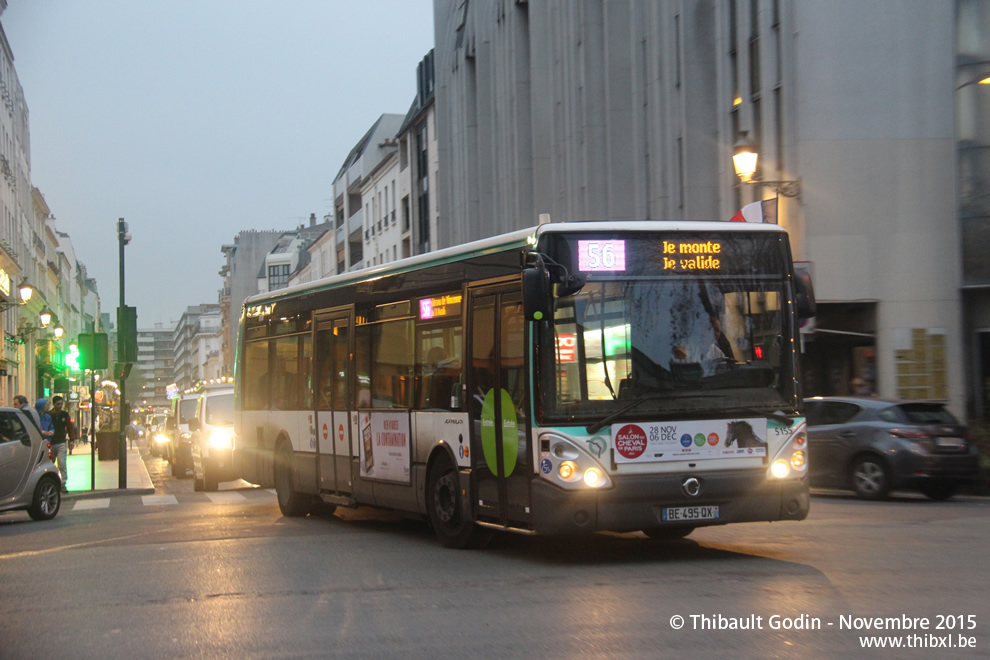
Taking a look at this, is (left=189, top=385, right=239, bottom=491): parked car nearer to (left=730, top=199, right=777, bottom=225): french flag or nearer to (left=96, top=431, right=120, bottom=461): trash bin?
(left=730, top=199, right=777, bottom=225): french flag

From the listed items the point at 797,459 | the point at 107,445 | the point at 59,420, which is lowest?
the point at 107,445

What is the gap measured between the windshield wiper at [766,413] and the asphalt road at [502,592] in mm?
1144

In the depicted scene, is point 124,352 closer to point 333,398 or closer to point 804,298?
point 333,398

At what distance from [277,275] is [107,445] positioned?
8244 cm

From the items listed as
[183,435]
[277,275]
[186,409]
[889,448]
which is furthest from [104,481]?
[277,275]

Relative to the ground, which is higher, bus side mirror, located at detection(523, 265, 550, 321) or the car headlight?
bus side mirror, located at detection(523, 265, 550, 321)

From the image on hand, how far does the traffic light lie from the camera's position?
26203 millimetres

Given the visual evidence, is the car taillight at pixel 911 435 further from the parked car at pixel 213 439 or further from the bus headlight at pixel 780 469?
the parked car at pixel 213 439

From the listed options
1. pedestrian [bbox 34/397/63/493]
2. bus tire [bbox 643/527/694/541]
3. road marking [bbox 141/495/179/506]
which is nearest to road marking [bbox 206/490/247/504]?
road marking [bbox 141/495/179/506]

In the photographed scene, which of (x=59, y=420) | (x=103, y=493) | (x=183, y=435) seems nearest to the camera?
(x=59, y=420)

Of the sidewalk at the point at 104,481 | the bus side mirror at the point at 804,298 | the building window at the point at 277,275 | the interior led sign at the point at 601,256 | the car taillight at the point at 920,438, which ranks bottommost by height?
the sidewalk at the point at 104,481

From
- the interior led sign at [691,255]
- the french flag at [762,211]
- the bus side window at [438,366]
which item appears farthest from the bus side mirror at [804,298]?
the french flag at [762,211]

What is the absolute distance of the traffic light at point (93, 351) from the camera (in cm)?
2620

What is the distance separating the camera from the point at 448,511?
12055 millimetres
